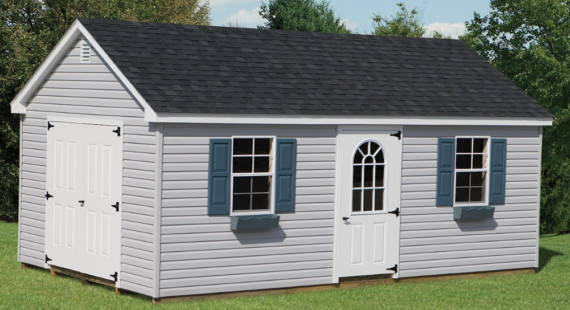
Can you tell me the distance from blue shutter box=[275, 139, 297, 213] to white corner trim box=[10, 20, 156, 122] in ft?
6.56

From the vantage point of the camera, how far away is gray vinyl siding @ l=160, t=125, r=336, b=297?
11406mm

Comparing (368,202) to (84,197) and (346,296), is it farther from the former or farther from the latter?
(84,197)

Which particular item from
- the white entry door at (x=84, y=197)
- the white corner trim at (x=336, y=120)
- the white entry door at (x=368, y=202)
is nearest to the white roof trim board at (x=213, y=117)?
the white corner trim at (x=336, y=120)

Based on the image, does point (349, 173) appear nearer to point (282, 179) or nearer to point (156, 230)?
point (282, 179)

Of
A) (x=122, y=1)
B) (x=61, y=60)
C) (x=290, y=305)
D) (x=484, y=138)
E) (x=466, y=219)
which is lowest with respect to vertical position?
(x=290, y=305)

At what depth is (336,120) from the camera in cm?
1252

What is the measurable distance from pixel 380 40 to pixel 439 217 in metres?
3.53

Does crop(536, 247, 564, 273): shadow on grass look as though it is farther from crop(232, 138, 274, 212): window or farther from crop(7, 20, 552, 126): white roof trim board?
crop(232, 138, 274, 212): window

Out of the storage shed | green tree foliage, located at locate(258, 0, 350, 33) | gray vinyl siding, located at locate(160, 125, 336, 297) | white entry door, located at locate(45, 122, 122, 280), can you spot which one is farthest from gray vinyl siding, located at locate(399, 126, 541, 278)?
green tree foliage, located at locate(258, 0, 350, 33)

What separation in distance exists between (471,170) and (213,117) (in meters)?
4.59

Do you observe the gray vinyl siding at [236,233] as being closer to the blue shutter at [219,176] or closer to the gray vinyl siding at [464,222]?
the blue shutter at [219,176]

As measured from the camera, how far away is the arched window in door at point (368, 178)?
12977mm

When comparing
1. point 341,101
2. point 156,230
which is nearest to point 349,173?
point 341,101

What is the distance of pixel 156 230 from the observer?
1127cm
